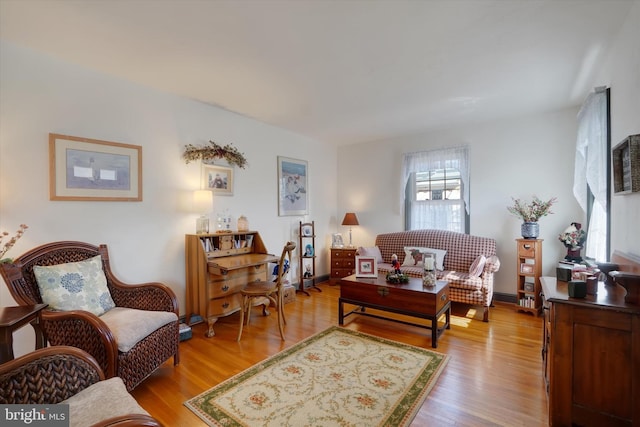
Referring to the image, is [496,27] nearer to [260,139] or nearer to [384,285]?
[384,285]

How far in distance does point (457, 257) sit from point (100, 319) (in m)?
4.04

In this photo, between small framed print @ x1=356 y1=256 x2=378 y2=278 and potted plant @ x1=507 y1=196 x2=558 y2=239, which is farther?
potted plant @ x1=507 y1=196 x2=558 y2=239

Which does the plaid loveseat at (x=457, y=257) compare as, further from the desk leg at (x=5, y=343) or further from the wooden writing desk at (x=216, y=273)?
the desk leg at (x=5, y=343)

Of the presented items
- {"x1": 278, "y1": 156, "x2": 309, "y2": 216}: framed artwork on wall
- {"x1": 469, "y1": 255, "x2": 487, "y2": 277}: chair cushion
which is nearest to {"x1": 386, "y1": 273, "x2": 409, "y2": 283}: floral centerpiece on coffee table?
{"x1": 469, "y1": 255, "x2": 487, "y2": 277}: chair cushion

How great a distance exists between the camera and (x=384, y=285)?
3082 mm

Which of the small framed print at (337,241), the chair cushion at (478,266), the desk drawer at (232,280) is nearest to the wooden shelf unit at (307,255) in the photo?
the small framed print at (337,241)

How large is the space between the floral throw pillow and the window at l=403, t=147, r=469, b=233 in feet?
13.9

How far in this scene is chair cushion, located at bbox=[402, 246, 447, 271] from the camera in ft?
13.5

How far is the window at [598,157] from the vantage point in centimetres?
230

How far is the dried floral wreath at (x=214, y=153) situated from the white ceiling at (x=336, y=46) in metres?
0.56

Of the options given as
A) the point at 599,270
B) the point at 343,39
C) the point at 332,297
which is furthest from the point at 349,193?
the point at 599,270

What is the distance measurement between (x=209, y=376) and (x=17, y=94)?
2.68 m

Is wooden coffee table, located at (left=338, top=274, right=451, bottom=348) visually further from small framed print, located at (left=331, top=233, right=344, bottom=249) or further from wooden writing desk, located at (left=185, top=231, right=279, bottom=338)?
small framed print, located at (left=331, top=233, right=344, bottom=249)

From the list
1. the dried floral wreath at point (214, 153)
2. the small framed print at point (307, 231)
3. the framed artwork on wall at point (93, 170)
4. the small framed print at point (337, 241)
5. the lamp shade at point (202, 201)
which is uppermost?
the dried floral wreath at point (214, 153)
